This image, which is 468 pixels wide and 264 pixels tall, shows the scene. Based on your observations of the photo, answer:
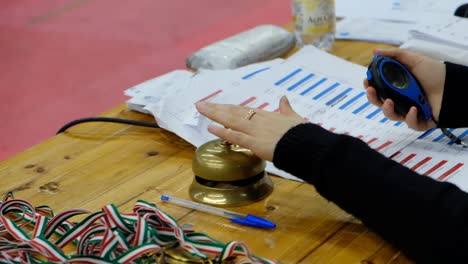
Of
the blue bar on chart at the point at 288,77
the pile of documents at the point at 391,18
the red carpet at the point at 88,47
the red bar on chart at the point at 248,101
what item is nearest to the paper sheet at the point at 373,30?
the pile of documents at the point at 391,18

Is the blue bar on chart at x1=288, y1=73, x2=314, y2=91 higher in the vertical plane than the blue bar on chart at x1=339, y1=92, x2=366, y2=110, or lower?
higher

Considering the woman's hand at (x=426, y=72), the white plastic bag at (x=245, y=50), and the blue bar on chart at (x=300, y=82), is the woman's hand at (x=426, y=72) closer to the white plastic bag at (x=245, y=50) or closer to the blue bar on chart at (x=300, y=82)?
the blue bar on chart at (x=300, y=82)

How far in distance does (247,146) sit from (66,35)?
213 cm

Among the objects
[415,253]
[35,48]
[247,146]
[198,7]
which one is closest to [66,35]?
[35,48]

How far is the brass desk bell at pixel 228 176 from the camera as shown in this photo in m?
0.92

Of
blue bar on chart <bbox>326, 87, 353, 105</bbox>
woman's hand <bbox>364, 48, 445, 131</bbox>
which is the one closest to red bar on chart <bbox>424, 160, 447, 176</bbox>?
woman's hand <bbox>364, 48, 445, 131</bbox>

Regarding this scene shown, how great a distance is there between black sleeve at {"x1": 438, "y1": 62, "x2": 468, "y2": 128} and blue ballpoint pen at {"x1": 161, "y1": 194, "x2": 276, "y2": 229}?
0.32 m

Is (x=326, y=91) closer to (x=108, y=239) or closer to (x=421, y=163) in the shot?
(x=421, y=163)

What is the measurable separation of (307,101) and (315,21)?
0.25 metres

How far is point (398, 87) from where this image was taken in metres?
1.03

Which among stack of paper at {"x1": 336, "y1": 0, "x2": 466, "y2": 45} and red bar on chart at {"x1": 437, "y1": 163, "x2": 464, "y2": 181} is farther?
stack of paper at {"x1": 336, "y1": 0, "x2": 466, "y2": 45}

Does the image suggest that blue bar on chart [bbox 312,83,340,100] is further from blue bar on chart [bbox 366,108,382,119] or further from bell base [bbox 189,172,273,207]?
bell base [bbox 189,172,273,207]

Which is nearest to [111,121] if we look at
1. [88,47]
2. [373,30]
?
[373,30]

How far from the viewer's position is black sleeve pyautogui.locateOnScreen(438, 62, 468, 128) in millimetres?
1046
